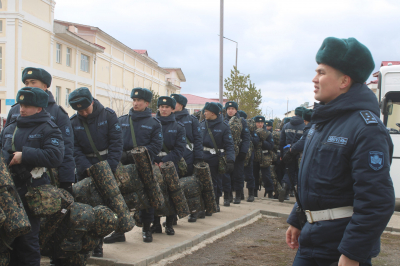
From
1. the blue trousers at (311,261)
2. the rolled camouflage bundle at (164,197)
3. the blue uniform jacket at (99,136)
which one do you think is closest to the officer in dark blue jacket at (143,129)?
the rolled camouflage bundle at (164,197)

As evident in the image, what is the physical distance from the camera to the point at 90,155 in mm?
5602

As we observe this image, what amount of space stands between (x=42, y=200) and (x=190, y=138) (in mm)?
4052

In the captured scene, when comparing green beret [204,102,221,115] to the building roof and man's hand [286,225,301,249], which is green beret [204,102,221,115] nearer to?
man's hand [286,225,301,249]

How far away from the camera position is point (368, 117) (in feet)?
7.73

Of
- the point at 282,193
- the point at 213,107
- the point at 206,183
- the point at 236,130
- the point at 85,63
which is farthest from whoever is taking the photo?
Answer: the point at 85,63

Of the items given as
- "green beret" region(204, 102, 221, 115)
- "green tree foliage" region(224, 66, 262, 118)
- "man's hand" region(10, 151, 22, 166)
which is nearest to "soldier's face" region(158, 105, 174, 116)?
"green beret" region(204, 102, 221, 115)

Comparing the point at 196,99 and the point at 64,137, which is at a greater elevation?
the point at 196,99

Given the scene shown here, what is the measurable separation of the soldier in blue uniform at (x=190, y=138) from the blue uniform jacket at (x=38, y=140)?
3.59 metres

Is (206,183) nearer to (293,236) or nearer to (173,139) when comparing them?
(173,139)

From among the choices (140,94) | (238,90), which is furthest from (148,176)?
(238,90)

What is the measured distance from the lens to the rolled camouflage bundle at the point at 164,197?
643 centimetres

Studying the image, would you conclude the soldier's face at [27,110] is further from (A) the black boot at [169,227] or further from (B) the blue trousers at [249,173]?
(B) the blue trousers at [249,173]

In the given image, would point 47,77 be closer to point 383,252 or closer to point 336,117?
point 336,117

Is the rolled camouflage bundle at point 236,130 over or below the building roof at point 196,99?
below
